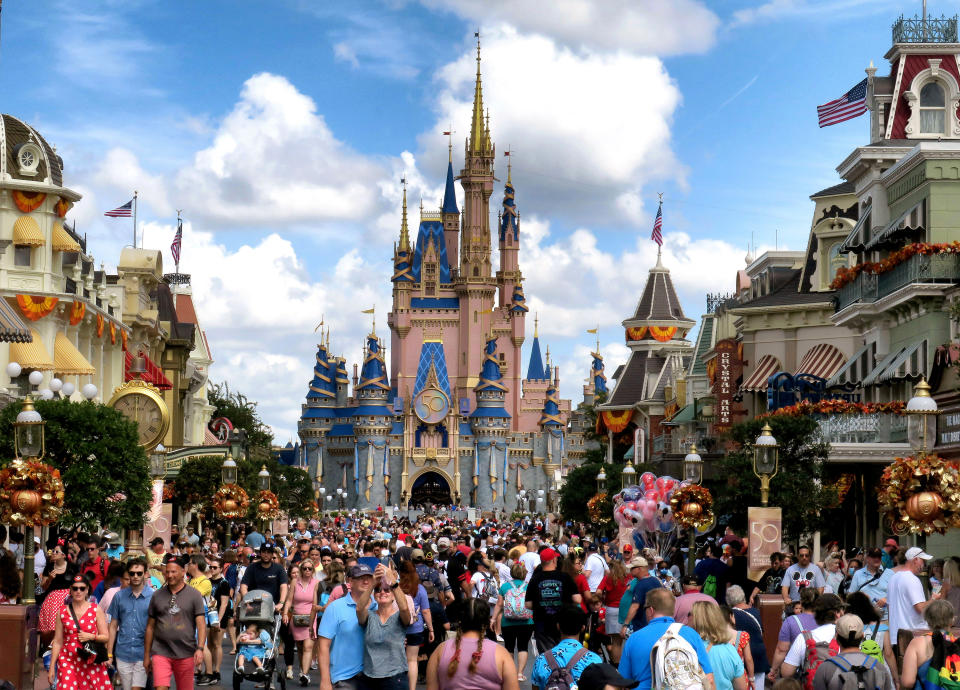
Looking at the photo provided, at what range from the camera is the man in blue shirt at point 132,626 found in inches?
545

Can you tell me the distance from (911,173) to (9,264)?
2524 centimetres

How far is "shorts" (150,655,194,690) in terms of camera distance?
13578 mm

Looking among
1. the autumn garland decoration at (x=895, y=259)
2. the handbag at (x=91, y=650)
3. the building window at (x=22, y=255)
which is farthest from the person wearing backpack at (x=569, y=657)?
the building window at (x=22, y=255)

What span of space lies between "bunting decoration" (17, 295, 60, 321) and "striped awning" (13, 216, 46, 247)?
165cm

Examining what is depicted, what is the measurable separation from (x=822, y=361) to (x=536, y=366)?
117859 millimetres

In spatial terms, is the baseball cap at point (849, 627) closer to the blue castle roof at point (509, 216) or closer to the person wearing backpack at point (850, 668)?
the person wearing backpack at point (850, 668)

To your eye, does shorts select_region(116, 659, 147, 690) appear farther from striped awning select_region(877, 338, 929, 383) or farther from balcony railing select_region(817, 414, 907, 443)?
balcony railing select_region(817, 414, 907, 443)

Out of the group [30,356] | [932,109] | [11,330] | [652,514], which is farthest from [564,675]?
[30,356]

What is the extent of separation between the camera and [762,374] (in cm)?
4869

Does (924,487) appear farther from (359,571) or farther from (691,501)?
(691,501)

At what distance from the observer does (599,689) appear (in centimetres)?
881

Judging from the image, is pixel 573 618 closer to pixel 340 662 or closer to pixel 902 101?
pixel 340 662

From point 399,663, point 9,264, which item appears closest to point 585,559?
point 399,663

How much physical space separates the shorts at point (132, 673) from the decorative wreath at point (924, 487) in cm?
833
